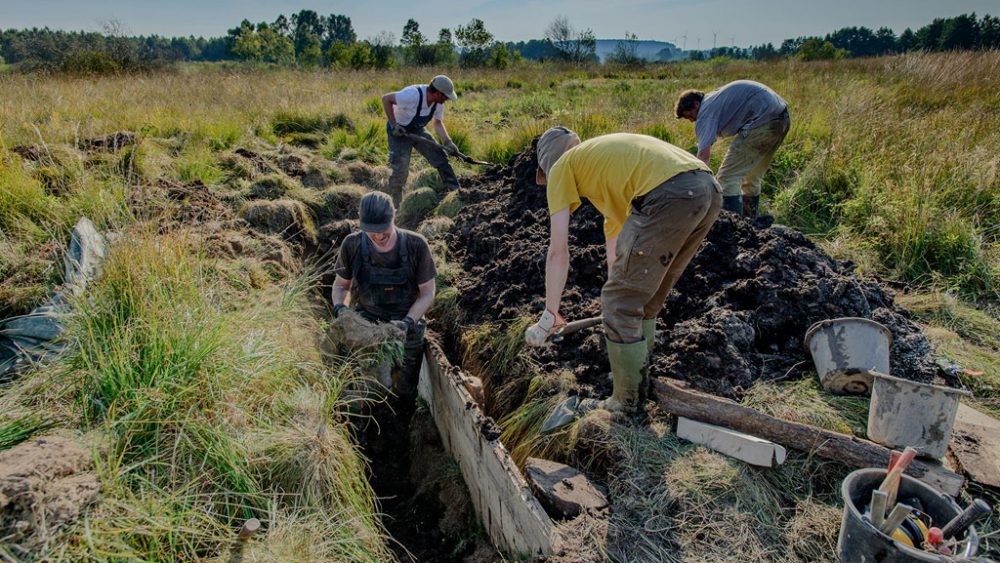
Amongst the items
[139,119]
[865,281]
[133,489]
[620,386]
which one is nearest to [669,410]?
[620,386]

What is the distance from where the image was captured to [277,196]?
21.2ft

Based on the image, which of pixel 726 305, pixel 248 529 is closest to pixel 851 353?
pixel 726 305

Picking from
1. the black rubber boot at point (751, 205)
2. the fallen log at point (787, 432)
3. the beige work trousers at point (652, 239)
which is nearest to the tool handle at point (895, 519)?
the fallen log at point (787, 432)

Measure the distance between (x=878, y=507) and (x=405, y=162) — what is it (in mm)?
6084

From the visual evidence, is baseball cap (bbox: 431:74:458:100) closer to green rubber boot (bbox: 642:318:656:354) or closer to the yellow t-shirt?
the yellow t-shirt

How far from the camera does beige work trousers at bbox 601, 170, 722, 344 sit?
2590 mm

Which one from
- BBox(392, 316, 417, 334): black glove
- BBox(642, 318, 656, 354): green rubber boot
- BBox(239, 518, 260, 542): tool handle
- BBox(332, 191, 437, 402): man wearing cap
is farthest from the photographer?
BBox(332, 191, 437, 402): man wearing cap

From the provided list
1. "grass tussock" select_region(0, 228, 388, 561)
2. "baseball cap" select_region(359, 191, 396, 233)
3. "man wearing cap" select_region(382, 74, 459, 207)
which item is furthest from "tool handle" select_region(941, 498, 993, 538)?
"man wearing cap" select_region(382, 74, 459, 207)

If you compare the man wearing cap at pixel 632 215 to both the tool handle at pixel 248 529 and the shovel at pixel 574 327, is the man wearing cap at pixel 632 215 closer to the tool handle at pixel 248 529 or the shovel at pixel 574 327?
the shovel at pixel 574 327

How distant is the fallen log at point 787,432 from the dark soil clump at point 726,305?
0.78 feet

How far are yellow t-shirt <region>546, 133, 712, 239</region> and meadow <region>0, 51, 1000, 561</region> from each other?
4.41 feet

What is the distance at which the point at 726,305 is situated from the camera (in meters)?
3.53

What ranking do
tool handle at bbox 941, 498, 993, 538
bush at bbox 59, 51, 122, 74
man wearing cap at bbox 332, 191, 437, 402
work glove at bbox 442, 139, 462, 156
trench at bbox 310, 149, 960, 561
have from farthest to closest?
bush at bbox 59, 51, 122, 74 < work glove at bbox 442, 139, 462, 156 < man wearing cap at bbox 332, 191, 437, 402 < trench at bbox 310, 149, 960, 561 < tool handle at bbox 941, 498, 993, 538

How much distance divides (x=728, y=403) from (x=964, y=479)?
40.0 inches
